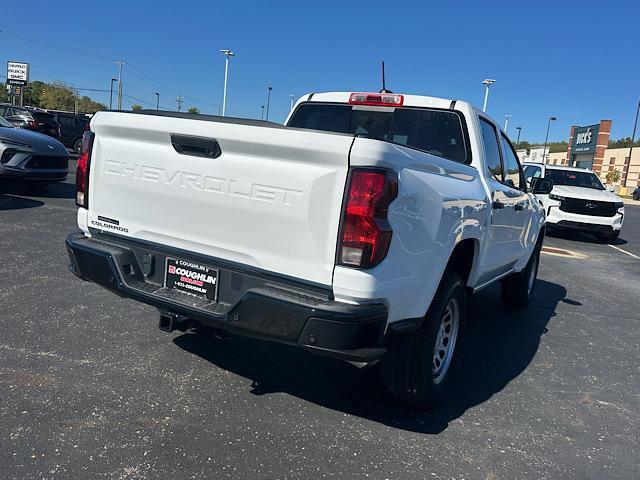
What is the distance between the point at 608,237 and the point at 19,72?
44227 mm

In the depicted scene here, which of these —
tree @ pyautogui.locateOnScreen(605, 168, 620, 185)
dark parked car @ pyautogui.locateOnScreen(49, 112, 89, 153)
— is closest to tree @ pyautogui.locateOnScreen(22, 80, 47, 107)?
dark parked car @ pyautogui.locateOnScreen(49, 112, 89, 153)

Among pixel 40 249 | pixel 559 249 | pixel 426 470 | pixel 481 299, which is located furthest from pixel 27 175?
pixel 559 249

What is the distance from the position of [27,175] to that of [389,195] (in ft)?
29.7

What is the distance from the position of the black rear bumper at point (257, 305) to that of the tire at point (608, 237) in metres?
12.8

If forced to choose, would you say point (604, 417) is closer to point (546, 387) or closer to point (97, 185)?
point (546, 387)

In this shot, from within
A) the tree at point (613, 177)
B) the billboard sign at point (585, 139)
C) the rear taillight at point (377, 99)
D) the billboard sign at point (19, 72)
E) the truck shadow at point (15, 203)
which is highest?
the billboard sign at point (585, 139)

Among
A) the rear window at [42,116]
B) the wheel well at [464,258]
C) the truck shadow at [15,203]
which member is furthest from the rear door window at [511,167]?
the rear window at [42,116]

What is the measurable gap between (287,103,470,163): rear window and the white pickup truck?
0.49 m

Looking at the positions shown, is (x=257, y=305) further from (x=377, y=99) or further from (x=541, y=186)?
(x=541, y=186)

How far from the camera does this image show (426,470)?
8.98 feet

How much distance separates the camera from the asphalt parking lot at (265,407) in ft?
8.80

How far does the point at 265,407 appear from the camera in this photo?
3223mm

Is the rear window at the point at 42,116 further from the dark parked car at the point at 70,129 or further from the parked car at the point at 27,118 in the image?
the dark parked car at the point at 70,129

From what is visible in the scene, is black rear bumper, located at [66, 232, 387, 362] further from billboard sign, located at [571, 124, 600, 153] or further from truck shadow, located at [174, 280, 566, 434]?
billboard sign, located at [571, 124, 600, 153]
